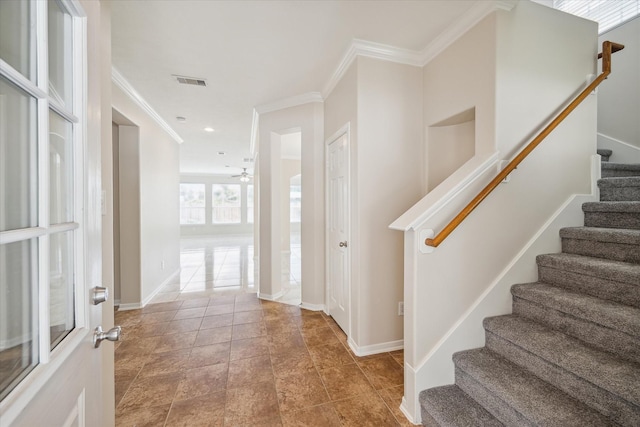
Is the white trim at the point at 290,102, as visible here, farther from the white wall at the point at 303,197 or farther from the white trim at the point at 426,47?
the white trim at the point at 426,47

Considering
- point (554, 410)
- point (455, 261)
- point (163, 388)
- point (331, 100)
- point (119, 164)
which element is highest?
point (331, 100)

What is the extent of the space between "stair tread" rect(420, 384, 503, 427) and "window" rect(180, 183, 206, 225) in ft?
35.8

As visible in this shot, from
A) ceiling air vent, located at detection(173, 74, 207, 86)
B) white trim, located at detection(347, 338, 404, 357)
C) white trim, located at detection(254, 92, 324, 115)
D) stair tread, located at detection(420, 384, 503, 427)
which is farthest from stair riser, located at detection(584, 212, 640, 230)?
ceiling air vent, located at detection(173, 74, 207, 86)

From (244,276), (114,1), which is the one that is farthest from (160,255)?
(114,1)

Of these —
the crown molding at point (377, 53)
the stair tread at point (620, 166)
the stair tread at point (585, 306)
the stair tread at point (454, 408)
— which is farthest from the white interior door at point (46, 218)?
the stair tread at point (620, 166)

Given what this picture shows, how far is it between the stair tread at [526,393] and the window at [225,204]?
1078 cm

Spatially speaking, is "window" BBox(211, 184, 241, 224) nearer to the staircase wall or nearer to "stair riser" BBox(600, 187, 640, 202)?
the staircase wall

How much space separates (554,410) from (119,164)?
455cm

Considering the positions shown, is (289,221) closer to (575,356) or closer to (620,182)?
(620,182)

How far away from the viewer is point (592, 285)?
1.55 metres

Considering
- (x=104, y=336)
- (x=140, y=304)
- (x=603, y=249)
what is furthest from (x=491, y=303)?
(x=140, y=304)

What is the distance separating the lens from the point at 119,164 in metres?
3.38

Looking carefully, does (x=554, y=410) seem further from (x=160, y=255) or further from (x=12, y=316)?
(x=160, y=255)

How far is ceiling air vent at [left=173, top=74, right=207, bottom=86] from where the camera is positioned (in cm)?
287
